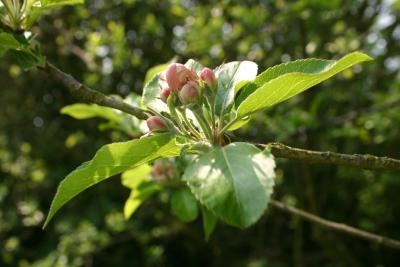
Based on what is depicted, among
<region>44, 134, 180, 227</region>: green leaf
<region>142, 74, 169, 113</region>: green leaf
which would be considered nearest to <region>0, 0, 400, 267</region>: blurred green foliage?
<region>142, 74, 169, 113</region>: green leaf

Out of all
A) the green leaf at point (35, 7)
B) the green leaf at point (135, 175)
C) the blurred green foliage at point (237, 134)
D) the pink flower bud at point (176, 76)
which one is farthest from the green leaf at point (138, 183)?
the blurred green foliage at point (237, 134)

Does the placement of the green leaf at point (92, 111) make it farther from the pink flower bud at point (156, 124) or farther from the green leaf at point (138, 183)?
the pink flower bud at point (156, 124)

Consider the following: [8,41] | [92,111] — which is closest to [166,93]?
[8,41]

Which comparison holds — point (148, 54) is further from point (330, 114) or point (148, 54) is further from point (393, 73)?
point (393, 73)

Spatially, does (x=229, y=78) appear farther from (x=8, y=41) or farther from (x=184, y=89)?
(x=8, y=41)

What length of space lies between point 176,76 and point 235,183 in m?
0.30

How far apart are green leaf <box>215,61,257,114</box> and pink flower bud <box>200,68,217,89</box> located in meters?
0.05

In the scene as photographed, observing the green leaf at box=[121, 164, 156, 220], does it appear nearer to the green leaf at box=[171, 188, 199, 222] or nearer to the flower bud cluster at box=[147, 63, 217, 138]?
the green leaf at box=[171, 188, 199, 222]

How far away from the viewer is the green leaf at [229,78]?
1127 mm

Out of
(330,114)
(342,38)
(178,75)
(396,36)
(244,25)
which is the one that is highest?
(178,75)

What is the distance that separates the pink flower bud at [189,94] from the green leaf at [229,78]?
0.09 meters

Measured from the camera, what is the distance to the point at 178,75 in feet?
3.47

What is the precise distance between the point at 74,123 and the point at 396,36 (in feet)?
11.3

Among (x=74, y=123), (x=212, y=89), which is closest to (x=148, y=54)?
(x=74, y=123)
